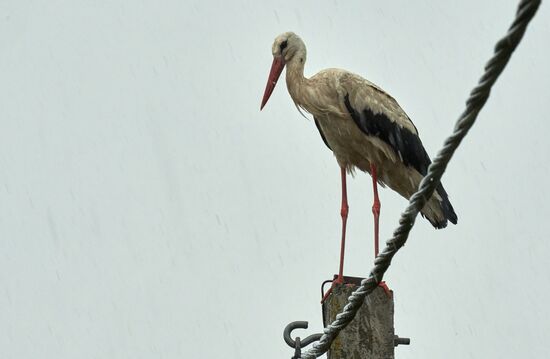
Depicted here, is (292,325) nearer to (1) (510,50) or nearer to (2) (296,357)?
(2) (296,357)

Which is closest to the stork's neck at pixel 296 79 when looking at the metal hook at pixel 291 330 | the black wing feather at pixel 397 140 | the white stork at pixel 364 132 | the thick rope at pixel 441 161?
the white stork at pixel 364 132

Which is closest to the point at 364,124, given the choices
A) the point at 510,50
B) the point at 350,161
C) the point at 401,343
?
the point at 350,161

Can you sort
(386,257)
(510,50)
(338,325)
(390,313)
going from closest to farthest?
(510,50) < (386,257) < (338,325) < (390,313)

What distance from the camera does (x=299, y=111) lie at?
816 cm

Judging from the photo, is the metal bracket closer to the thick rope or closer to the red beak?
the thick rope

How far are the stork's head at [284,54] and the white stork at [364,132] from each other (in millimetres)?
42

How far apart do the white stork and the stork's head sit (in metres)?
0.04

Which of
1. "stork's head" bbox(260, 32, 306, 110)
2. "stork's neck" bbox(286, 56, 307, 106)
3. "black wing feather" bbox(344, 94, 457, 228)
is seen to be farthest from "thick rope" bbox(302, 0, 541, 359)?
"stork's head" bbox(260, 32, 306, 110)

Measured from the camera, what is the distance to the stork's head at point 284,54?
831cm

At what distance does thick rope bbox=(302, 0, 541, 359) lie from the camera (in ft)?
6.94

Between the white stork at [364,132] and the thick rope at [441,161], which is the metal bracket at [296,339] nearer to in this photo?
the thick rope at [441,161]

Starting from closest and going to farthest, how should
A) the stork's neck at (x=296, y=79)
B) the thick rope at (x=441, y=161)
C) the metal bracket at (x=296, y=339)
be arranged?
the thick rope at (x=441, y=161) < the metal bracket at (x=296, y=339) < the stork's neck at (x=296, y=79)

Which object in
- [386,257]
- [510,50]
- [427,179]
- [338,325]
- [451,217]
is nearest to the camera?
[510,50]

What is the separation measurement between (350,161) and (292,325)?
13.0 ft
